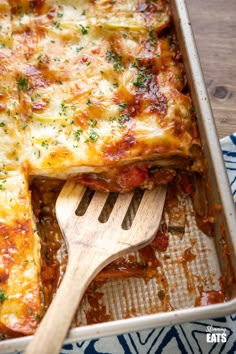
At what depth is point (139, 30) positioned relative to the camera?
350cm

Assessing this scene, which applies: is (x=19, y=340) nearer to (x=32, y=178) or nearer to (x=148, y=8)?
(x=32, y=178)

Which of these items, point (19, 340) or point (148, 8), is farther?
point (148, 8)

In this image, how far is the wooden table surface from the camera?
3.78 metres

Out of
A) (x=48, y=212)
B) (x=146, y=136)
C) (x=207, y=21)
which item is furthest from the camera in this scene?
(x=207, y=21)

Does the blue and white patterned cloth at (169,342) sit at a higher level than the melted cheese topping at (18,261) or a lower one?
lower

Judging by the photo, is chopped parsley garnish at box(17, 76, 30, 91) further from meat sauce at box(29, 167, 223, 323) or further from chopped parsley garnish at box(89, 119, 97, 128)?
meat sauce at box(29, 167, 223, 323)

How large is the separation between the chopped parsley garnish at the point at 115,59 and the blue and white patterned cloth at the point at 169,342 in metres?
1.53

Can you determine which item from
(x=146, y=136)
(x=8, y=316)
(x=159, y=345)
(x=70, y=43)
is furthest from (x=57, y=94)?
(x=159, y=345)

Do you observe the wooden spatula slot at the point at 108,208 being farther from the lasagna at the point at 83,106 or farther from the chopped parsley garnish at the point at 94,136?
the chopped parsley garnish at the point at 94,136

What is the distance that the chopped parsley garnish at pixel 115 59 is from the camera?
3.42m

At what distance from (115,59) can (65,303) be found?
4.80ft

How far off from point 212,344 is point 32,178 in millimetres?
1391

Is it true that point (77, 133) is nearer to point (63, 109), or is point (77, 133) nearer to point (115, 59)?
point (63, 109)

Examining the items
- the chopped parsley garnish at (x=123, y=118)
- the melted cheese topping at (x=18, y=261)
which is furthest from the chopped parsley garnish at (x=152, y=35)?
the melted cheese topping at (x=18, y=261)
